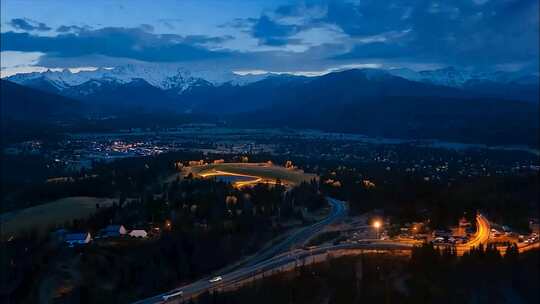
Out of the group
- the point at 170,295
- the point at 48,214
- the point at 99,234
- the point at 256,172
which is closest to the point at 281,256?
the point at 170,295

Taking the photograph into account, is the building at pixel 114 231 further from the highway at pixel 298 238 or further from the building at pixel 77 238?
the highway at pixel 298 238

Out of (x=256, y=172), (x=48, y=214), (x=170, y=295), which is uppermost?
(x=256, y=172)

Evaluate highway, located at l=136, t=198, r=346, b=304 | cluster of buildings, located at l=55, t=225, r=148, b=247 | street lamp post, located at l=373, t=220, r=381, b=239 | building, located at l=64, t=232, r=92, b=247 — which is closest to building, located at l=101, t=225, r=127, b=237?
cluster of buildings, located at l=55, t=225, r=148, b=247

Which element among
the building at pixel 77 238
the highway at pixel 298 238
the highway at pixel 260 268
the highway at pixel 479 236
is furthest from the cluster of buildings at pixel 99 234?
the highway at pixel 479 236

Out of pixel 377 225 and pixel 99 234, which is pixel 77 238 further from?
pixel 377 225

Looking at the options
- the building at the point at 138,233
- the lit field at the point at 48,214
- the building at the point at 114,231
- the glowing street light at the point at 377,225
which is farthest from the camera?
the lit field at the point at 48,214

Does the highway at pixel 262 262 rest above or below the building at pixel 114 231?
below
